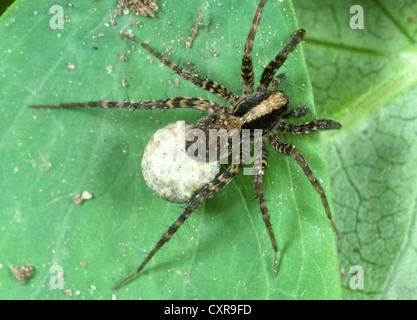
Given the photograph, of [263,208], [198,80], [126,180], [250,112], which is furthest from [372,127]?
[126,180]

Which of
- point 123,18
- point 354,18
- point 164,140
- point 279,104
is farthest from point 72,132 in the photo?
point 354,18

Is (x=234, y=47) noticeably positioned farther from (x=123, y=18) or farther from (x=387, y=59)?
(x=387, y=59)

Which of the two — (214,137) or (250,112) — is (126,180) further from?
(250,112)

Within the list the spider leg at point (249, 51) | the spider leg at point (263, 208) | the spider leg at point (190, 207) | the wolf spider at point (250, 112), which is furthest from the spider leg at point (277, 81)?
the spider leg at point (190, 207)

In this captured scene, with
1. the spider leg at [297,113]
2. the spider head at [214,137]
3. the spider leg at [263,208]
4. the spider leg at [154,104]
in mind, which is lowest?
the spider leg at [263,208]

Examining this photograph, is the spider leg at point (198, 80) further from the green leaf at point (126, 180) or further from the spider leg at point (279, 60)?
the spider leg at point (279, 60)

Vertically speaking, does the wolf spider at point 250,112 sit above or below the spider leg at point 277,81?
below

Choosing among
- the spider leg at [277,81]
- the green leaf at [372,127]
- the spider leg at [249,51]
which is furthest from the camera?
the green leaf at [372,127]
